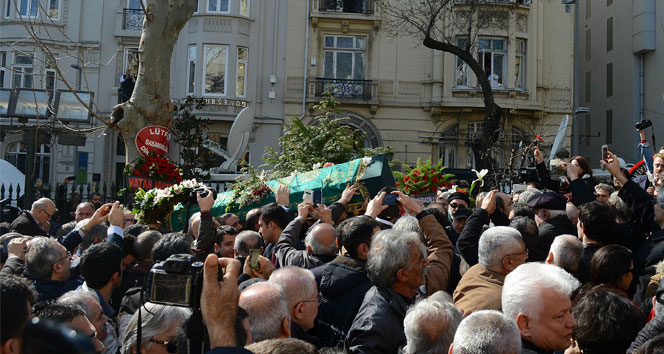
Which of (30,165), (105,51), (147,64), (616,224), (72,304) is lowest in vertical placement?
(72,304)

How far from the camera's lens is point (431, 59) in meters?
26.5

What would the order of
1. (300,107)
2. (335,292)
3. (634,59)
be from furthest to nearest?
(634,59) < (300,107) < (335,292)

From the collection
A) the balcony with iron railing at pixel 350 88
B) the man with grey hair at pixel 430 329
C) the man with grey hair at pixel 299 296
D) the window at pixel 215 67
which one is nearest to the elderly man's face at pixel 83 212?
the man with grey hair at pixel 299 296

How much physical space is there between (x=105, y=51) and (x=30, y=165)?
55.3ft

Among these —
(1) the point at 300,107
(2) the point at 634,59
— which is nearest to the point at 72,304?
(1) the point at 300,107

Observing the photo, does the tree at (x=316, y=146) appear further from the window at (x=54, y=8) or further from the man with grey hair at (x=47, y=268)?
the window at (x=54, y=8)

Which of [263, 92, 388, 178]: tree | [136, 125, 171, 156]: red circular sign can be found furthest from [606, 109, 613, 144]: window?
[136, 125, 171, 156]: red circular sign

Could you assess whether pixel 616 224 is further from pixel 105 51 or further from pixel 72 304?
pixel 105 51

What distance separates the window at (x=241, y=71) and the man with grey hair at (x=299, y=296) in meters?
22.4

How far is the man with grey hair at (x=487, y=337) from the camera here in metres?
2.84

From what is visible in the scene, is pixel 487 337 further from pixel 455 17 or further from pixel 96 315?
pixel 455 17

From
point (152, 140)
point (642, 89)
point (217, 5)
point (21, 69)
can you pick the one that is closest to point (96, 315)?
point (152, 140)

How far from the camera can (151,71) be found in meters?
12.0

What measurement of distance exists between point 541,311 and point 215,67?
A: 2349 cm
